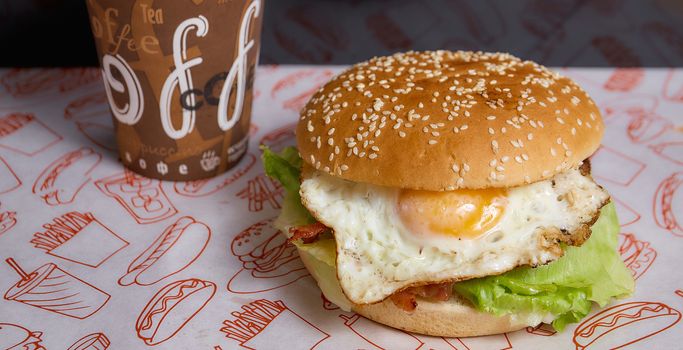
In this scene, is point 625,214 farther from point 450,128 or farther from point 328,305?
point 328,305

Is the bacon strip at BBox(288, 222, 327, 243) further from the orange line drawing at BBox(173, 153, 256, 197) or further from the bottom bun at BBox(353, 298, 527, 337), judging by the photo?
the orange line drawing at BBox(173, 153, 256, 197)

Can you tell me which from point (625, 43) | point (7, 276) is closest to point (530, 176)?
point (7, 276)

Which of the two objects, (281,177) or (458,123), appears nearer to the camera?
(458,123)

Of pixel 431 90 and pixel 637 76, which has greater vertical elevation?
pixel 431 90

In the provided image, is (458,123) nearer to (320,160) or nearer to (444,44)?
(320,160)

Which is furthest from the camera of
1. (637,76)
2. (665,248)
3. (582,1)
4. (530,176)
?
(582,1)

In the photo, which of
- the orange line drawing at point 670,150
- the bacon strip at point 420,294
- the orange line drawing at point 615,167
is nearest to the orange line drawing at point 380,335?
the bacon strip at point 420,294

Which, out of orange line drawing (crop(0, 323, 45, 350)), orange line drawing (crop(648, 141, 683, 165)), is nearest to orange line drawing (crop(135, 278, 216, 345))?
orange line drawing (crop(0, 323, 45, 350))
